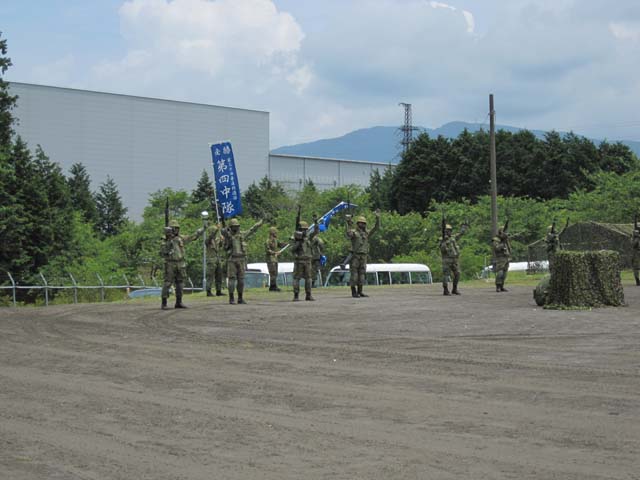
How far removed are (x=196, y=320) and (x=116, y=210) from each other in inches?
2671

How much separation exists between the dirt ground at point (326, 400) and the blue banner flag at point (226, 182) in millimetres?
24232

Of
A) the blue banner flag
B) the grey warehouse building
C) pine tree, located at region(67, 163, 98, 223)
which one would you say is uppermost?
the grey warehouse building

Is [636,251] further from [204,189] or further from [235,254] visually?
[204,189]

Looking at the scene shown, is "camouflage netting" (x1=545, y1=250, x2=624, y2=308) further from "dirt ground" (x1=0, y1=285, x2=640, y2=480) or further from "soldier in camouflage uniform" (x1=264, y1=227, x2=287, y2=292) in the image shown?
"soldier in camouflage uniform" (x1=264, y1=227, x2=287, y2=292)

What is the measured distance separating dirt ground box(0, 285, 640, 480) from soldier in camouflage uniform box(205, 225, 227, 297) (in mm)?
10905

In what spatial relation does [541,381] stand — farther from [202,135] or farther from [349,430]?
[202,135]

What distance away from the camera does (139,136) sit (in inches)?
3688

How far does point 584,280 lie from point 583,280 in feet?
0.15

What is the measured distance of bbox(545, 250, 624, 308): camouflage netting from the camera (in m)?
23.0

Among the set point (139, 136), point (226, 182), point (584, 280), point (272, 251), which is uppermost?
point (139, 136)

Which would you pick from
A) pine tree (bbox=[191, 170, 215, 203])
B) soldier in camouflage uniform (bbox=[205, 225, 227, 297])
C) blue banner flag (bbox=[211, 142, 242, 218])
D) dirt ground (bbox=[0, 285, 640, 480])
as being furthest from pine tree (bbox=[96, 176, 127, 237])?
dirt ground (bbox=[0, 285, 640, 480])

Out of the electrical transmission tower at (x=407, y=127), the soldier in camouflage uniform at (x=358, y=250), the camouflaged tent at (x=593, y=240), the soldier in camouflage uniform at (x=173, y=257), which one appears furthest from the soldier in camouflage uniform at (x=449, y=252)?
the electrical transmission tower at (x=407, y=127)

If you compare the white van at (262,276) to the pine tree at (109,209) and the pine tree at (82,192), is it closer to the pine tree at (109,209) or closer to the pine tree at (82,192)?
the pine tree at (82,192)

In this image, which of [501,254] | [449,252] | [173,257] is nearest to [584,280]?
[449,252]
